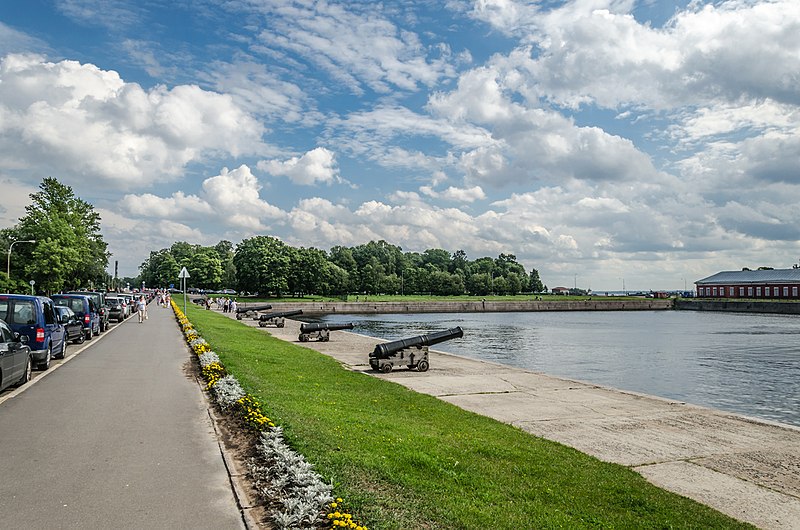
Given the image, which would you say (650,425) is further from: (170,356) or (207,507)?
(170,356)

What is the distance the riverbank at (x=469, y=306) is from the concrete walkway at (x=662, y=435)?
284ft

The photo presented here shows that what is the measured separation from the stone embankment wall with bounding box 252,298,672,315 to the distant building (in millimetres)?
17642

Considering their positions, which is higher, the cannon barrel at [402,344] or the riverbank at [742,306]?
the riverbank at [742,306]

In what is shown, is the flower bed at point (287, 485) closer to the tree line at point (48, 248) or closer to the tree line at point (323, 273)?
the tree line at point (48, 248)

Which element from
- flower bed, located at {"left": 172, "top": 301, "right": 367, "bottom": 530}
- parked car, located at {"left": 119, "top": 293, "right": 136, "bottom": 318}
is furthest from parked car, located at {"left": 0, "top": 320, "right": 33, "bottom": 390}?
parked car, located at {"left": 119, "top": 293, "right": 136, "bottom": 318}

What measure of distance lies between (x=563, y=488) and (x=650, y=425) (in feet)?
18.8

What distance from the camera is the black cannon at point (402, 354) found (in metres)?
Answer: 19.6

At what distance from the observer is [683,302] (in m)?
143

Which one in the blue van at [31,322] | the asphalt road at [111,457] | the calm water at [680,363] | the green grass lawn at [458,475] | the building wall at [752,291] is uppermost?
the building wall at [752,291]

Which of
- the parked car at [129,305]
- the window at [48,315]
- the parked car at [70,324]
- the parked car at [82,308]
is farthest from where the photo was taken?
the parked car at [129,305]

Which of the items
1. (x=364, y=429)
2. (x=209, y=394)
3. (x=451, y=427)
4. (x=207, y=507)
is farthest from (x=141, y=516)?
(x=209, y=394)

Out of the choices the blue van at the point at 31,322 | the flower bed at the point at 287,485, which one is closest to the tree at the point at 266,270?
the blue van at the point at 31,322

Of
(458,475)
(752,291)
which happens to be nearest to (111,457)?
(458,475)

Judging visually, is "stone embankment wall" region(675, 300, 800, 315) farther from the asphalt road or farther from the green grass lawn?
the asphalt road
